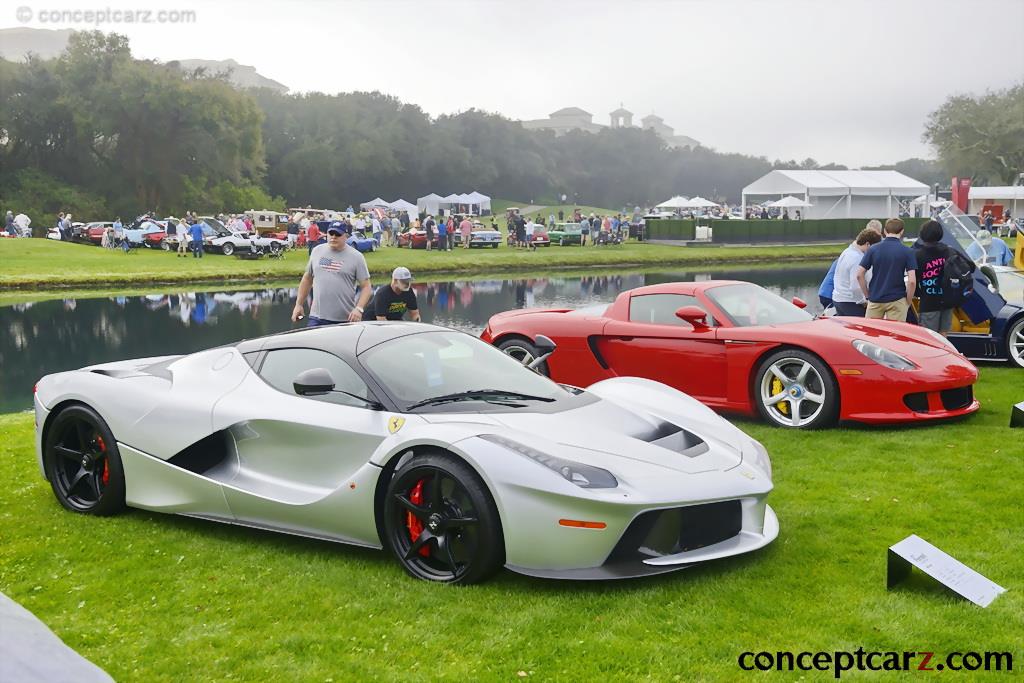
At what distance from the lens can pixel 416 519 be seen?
4.98 m

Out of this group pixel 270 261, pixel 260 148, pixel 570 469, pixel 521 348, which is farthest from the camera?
pixel 260 148

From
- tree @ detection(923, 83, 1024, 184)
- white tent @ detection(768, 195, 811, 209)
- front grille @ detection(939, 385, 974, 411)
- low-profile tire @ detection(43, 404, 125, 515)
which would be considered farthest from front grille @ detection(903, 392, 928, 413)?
tree @ detection(923, 83, 1024, 184)

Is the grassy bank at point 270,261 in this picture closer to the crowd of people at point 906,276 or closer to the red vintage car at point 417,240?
the red vintage car at point 417,240

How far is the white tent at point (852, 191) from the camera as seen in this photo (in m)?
59.0

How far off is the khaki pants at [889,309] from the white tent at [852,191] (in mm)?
51305

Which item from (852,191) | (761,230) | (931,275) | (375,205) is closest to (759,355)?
(931,275)

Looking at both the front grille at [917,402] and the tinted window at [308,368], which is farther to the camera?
the front grille at [917,402]

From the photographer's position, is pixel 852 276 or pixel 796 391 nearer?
pixel 796 391

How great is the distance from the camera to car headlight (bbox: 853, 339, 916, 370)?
8094 mm

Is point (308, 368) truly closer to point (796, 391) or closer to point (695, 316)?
point (695, 316)

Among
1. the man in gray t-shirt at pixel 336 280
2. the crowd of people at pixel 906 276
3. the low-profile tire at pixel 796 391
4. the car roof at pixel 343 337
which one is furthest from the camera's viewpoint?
the crowd of people at pixel 906 276

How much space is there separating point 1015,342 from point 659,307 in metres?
4.90

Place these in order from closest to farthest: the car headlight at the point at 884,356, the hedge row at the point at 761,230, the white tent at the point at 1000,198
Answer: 1. the car headlight at the point at 884,356
2. the hedge row at the point at 761,230
3. the white tent at the point at 1000,198

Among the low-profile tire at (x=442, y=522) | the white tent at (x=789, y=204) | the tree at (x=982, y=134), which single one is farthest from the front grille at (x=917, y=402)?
the tree at (x=982, y=134)
